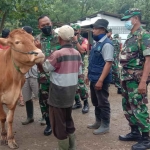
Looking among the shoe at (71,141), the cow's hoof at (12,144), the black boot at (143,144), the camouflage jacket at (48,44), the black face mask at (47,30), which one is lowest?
the cow's hoof at (12,144)

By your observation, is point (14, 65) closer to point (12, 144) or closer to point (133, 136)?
point (12, 144)

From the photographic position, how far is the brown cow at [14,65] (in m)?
3.43

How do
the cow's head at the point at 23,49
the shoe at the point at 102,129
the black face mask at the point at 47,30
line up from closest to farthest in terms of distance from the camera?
the cow's head at the point at 23,49 < the black face mask at the point at 47,30 < the shoe at the point at 102,129

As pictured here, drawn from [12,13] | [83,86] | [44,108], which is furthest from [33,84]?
[12,13]

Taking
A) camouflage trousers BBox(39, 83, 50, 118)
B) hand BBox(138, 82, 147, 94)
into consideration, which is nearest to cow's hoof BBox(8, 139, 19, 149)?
camouflage trousers BBox(39, 83, 50, 118)

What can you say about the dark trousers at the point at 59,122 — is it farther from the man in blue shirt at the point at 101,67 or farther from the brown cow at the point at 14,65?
the man in blue shirt at the point at 101,67

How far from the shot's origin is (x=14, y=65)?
3762 mm

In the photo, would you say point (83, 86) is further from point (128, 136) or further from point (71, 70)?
point (71, 70)

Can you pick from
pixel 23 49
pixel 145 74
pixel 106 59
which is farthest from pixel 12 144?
pixel 145 74

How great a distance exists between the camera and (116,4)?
125 feet

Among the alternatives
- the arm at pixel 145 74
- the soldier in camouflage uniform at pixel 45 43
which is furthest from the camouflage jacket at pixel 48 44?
the arm at pixel 145 74

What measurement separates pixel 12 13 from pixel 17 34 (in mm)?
3491

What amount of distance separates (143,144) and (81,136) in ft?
3.48

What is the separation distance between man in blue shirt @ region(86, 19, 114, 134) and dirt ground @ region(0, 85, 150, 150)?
227 mm
